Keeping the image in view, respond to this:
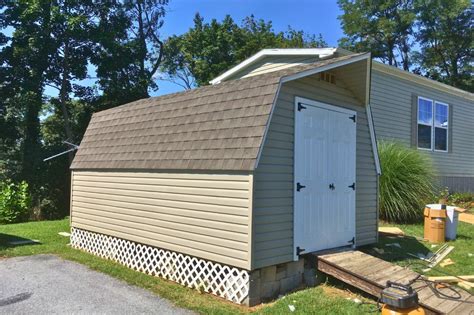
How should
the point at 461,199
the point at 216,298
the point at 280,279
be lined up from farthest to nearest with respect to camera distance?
the point at 461,199 → the point at 280,279 → the point at 216,298

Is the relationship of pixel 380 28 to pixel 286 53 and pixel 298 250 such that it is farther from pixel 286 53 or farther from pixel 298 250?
pixel 298 250

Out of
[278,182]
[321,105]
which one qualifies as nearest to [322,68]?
[321,105]

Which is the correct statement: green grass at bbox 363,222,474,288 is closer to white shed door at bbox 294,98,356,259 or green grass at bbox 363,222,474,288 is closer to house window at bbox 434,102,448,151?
white shed door at bbox 294,98,356,259

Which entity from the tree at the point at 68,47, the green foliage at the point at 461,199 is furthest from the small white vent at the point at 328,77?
the tree at the point at 68,47

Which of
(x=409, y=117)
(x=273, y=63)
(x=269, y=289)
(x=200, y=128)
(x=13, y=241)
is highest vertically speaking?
(x=273, y=63)

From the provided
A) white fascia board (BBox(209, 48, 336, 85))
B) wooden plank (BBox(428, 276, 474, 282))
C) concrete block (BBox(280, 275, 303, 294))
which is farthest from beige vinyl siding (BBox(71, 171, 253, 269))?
white fascia board (BBox(209, 48, 336, 85))

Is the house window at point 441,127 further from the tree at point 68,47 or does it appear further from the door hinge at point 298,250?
the tree at point 68,47

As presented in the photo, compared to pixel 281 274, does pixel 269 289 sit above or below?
below

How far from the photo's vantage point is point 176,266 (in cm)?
603

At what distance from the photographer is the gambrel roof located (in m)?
5.18

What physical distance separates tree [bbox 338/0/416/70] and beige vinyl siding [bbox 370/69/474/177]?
45.1 feet

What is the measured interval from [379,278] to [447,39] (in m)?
28.0

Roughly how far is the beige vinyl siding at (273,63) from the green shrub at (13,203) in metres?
8.46

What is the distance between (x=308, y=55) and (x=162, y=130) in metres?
5.44
